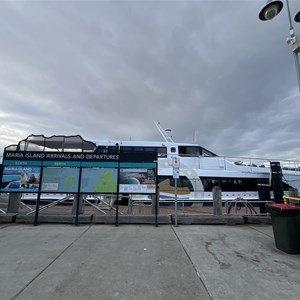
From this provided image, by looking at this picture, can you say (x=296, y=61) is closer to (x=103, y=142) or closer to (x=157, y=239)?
(x=157, y=239)

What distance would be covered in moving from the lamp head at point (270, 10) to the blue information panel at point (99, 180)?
20.6 feet

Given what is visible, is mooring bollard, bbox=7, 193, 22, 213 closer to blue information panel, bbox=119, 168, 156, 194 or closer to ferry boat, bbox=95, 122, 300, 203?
blue information panel, bbox=119, 168, 156, 194

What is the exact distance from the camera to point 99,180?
8.03 meters

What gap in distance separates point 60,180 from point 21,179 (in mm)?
1409

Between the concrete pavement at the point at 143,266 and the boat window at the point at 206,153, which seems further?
the boat window at the point at 206,153

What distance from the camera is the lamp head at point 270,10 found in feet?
16.9

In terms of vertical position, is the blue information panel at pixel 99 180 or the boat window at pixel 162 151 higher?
the boat window at pixel 162 151

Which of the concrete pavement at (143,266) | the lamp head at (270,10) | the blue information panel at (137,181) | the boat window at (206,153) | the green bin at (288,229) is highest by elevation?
the lamp head at (270,10)

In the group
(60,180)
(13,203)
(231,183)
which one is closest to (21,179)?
(13,203)

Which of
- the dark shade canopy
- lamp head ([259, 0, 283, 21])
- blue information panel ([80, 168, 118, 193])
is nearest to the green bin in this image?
lamp head ([259, 0, 283, 21])

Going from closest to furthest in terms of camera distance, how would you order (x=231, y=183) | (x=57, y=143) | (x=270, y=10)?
(x=270, y=10) < (x=57, y=143) < (x=231, y=183)

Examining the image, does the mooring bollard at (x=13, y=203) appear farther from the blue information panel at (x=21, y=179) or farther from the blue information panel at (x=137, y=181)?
the blue information panel at (x=137, y=181)

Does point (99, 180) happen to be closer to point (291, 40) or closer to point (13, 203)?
point (13, 203)

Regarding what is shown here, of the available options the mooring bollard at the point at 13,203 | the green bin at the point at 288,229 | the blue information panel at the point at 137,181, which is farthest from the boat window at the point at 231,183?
the mooring bollard at the point at 13,203
